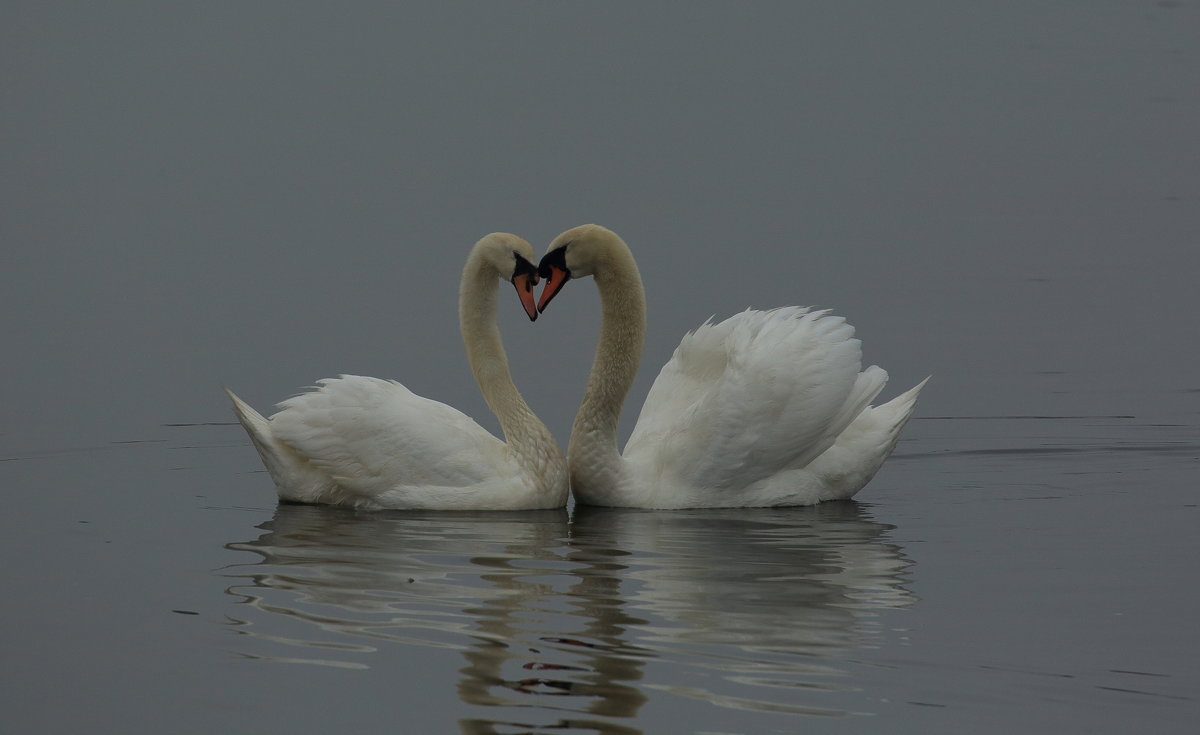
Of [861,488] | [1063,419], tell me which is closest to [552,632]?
[861,488]

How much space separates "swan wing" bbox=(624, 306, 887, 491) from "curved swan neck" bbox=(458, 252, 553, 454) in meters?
0.77

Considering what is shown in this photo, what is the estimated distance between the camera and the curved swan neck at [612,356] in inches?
437

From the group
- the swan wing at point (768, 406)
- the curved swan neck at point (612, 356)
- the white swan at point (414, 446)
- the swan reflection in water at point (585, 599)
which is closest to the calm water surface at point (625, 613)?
the swan reflection in water at point (585, 599)

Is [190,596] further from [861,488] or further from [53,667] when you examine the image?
[861,488]

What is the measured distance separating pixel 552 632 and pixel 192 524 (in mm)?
3405

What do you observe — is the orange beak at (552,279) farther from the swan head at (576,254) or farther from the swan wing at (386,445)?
the swan wing at (386,445)

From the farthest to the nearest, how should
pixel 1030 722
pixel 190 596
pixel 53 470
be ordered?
pixel 53 470, pixel 190 596, pixel 1030 722

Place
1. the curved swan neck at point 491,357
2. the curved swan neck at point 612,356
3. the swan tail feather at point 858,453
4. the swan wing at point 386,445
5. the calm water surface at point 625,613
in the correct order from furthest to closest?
the swan tail feather at point 858,453
the curved swan neck at point 612,356
the curved swan neck at point 491,357
the swan wing at point 386,445
the calm water surface at point 625,613

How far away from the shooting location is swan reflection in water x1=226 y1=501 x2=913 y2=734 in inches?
275

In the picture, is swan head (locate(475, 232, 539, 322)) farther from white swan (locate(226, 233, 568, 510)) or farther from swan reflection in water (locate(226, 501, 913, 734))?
swan reflection in water (locate(226, 501, 913, 734))

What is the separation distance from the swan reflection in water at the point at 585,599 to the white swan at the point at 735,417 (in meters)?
0.22

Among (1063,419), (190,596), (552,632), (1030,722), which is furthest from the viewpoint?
(1063,419)

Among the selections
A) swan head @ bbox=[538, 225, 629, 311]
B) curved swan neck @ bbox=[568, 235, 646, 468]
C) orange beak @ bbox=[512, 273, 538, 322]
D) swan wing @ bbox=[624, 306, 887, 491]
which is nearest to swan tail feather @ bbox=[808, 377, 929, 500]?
swan wing @ bbox=[624, 306, 887, 491]

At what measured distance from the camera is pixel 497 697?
6.83m
